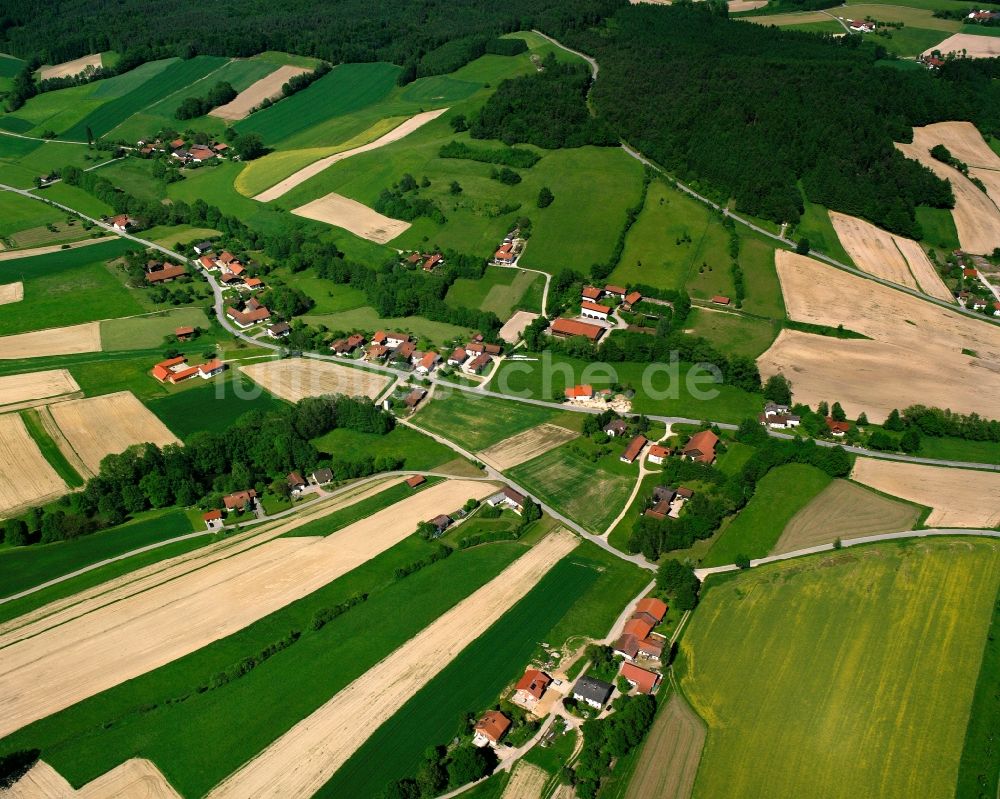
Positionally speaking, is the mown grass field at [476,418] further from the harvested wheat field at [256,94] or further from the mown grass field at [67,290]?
the harvested wheat field at [256,94]

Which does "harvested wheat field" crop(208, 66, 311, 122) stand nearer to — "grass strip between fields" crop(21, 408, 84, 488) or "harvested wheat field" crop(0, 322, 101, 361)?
"harvested wheat field" crop(0, 322, 101, 361)

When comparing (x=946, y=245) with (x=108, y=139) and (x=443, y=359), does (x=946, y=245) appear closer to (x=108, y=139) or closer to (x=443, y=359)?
(x=443, y=359)

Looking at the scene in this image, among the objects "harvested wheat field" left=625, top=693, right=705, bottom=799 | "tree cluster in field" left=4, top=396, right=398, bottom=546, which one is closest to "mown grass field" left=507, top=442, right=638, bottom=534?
"tree cluster in field" left=4, top=396, right=398, bottom=546

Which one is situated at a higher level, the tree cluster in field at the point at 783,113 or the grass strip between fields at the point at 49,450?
the tree cluster in field at the point at 783,113

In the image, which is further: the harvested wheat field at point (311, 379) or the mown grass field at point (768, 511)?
the harvested wheat field at point (311, 379)

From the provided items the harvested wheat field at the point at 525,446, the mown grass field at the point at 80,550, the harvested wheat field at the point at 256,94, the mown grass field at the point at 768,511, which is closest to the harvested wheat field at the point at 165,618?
the mown grass field at the point at 80,550

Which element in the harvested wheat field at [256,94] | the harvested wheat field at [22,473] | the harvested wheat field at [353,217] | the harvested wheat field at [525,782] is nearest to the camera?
the harvested wheat field at [525,782]

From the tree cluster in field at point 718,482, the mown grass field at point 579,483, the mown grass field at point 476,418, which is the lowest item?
the mown grass field at point 476,418
